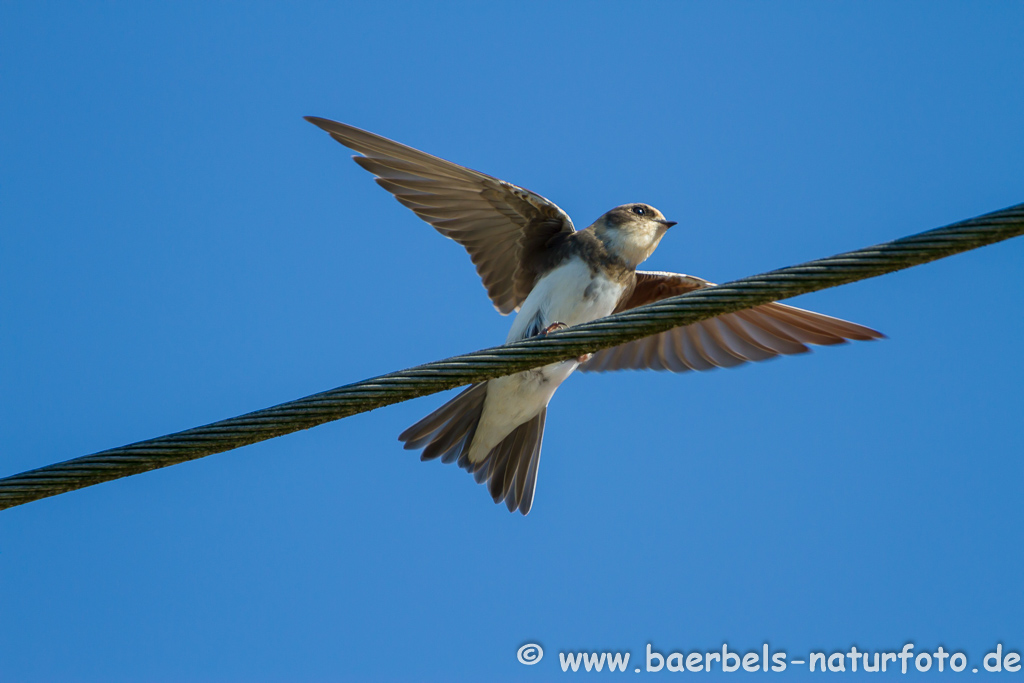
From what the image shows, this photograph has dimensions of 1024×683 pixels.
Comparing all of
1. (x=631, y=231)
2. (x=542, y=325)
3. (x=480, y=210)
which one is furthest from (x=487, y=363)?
(x=480, y=210)

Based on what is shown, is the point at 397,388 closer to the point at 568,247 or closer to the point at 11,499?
the point at 11,499

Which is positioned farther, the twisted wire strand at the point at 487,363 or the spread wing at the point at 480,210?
the spread wing at the point at 480,210

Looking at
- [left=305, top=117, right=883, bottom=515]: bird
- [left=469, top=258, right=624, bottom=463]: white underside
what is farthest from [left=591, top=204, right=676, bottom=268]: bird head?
[left=469, top=258, right=624, bottom=463]: white underside

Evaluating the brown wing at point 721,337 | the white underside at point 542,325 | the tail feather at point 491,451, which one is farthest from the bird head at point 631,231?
the tail feather at point 491,451

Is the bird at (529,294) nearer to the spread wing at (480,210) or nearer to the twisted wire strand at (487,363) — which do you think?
the spread wing at (480,210)

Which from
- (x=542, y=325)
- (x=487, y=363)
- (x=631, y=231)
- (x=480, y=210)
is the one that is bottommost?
(x=487, y=363)

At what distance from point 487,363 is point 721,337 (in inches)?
111

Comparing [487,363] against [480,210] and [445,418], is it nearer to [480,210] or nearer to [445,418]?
[445,418]

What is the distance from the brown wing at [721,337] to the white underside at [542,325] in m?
0.29

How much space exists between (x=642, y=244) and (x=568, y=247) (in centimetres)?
43

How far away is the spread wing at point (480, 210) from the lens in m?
5.07

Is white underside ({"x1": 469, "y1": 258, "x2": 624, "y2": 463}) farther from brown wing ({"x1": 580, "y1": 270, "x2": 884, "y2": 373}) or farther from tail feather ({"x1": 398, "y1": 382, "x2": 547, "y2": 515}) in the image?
brown wing ({"x1": 580, "y1": 270, "x2": 884, "y2": 373})

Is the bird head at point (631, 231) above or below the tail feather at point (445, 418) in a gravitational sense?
above

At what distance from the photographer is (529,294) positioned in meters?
5.27
